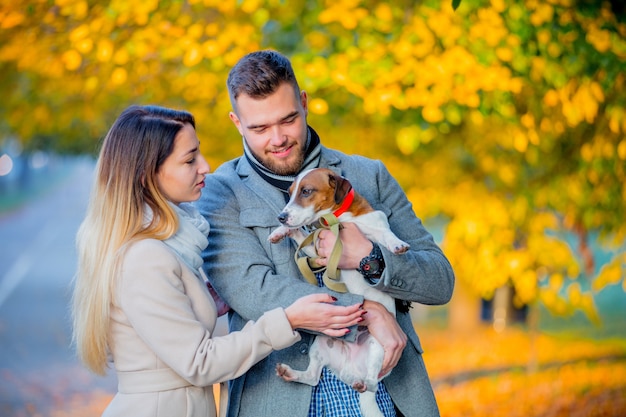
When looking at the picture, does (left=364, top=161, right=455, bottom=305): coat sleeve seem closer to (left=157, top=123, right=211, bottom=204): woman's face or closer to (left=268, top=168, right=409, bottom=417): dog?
(left=268, top=168, right=409, bottom=417): dog

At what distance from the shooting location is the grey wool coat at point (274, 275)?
294 centimetres

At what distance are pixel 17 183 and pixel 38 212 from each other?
11.6 metres

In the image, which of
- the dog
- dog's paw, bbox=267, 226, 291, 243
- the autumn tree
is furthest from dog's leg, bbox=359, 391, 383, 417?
the autumn tree

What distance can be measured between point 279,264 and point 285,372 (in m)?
0.41

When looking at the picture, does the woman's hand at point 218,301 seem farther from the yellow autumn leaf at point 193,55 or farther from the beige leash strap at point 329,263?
the yellow autumn leaf at point 193,55

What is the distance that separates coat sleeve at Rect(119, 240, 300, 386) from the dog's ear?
64cm

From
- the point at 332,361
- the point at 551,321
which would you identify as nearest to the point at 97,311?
the point at 332,361

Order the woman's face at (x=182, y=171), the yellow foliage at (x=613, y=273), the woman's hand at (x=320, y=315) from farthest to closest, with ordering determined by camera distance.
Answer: the yellow foliage at (x=613, y=273) → the woman's face at (x=182, y=171) → the woman's hand at (x=320, y=315)

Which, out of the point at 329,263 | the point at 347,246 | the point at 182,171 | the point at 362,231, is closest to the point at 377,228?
the point at 362,231

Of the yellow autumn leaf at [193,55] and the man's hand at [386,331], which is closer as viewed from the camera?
the man's hand at [386,331]

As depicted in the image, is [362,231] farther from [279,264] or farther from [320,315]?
[320,315]

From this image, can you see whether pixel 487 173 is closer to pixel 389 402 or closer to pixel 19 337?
pixel 389 402

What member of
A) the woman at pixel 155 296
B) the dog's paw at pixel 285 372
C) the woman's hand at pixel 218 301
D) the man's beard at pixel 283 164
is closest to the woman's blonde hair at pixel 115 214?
the woman at pixel 155 296

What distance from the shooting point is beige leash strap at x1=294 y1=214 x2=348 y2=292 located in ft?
9.78
